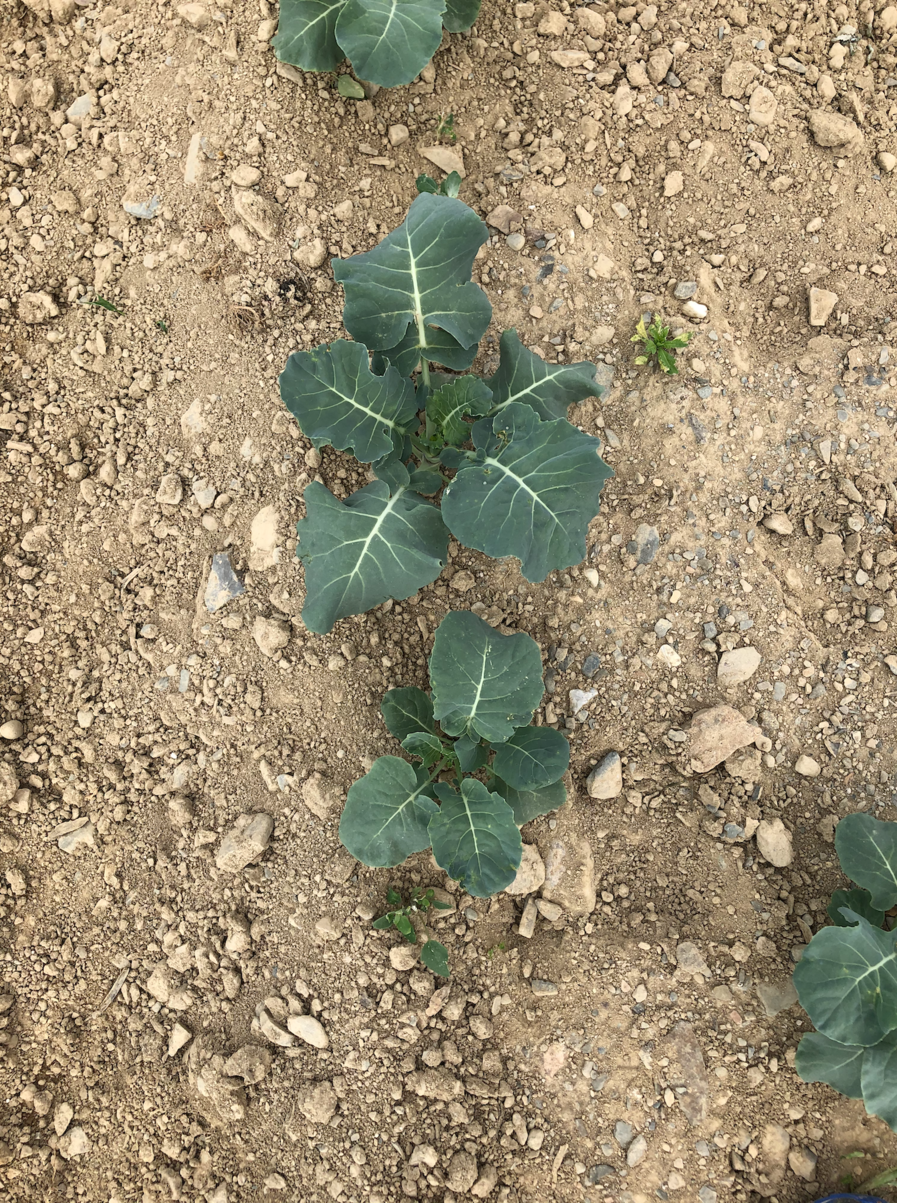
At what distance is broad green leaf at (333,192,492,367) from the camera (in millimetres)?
2637

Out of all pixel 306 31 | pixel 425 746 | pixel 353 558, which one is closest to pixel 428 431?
pixel 353 558

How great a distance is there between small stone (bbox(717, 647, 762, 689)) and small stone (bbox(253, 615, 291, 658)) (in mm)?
1473

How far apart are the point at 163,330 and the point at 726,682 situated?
231 centimetres

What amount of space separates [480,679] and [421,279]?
4.17 feet

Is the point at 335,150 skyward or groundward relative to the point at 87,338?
skyward

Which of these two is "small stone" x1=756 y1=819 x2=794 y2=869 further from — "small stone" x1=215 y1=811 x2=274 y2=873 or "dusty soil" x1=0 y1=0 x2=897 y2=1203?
"small stone" x1=215 y1=811 x2=274 y2=873

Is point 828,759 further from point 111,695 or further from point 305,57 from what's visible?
point 305,57

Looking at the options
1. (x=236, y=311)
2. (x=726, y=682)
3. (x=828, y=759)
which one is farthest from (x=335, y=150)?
(x=828, y=759)

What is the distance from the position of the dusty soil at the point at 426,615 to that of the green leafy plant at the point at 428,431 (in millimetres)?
279

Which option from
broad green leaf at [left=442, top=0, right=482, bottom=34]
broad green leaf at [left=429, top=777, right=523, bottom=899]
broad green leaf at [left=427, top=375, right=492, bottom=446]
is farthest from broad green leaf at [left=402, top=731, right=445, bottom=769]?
broad green leaf at [left=442, top=0, right=482, bottom=34]

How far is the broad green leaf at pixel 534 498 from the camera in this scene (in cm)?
253

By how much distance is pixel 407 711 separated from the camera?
2.78 m

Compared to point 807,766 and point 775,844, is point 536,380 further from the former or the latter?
point 775,844

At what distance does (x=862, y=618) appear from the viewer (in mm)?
2965
